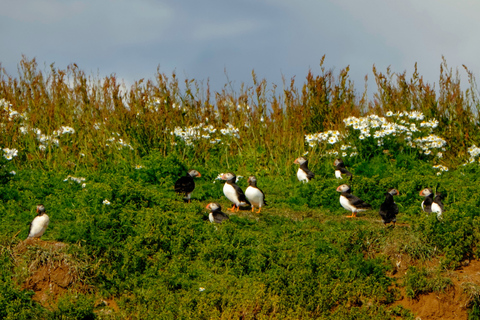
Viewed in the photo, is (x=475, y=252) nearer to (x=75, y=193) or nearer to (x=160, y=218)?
(x=160, y=218)

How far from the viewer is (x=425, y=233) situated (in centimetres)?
861

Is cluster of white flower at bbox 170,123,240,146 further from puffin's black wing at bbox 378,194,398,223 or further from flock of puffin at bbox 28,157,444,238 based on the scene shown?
puffin's black wing at bbox 378,194,398,223

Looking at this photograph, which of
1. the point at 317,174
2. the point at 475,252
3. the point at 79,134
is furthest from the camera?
the point at 79,134

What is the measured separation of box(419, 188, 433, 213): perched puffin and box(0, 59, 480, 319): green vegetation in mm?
220

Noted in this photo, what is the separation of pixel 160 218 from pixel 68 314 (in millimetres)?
2394

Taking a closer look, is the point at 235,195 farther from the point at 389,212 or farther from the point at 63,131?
the point at 63,131

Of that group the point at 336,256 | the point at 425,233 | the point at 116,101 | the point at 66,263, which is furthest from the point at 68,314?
the point at 116,101

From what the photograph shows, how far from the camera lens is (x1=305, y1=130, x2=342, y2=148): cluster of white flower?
14.8m

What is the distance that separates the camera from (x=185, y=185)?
11414mm

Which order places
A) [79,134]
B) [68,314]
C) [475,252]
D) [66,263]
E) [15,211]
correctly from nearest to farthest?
[68,314]
[66,263]
[475,252]
[15,211]
[79,134]

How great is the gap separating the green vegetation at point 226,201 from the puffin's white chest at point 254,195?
28cm

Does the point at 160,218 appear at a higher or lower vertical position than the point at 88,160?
lower

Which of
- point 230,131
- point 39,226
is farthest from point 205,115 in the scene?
point 39,226

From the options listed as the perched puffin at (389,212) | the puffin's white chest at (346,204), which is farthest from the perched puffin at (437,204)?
the puffin's white chest at (346,204)
